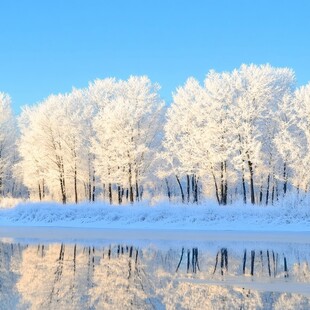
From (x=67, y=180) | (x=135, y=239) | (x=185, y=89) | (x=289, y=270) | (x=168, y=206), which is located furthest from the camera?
(x=67, y=180)

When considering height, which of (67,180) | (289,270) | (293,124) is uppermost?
(293,124)

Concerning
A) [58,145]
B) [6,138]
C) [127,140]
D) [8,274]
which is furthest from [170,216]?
[6,138]

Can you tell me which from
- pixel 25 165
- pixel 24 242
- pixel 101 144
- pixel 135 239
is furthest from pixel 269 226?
pixel 25 165

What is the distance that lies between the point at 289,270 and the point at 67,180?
137 ft

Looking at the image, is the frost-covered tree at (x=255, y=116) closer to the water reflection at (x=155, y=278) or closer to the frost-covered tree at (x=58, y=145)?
the frost-covered tree at (x=58, y=145)

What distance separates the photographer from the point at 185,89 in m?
48.2

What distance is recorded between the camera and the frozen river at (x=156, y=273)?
871 centimetres

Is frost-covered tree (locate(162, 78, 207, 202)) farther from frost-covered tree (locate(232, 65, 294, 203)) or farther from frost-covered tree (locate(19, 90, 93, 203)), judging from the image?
frost-covered tree (locate(19, 90, 93, 203))

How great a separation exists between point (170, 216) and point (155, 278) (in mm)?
17030

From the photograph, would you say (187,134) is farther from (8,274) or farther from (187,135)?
(8,274)

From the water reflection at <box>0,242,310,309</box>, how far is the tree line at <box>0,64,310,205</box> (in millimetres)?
23565

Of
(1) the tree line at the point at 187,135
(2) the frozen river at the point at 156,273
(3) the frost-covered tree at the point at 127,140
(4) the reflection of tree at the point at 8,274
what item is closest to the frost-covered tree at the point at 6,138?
(1) the tree line at the point at 187,135

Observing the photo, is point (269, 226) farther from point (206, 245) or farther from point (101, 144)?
point (101, 144)

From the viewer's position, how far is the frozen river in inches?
343
